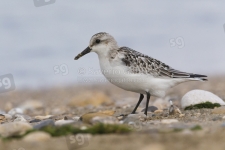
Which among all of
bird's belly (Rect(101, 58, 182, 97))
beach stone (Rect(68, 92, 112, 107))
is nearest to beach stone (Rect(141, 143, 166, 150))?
bird's belly (Rect(101, 58, 182, 97))

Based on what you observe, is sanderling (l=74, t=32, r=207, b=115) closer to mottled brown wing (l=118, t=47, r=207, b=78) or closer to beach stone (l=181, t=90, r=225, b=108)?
mottled brown wing (l=118, t=47, r=207, b=78)

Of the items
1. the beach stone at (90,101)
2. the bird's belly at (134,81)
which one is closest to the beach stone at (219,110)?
the bird's belly at (134,81)

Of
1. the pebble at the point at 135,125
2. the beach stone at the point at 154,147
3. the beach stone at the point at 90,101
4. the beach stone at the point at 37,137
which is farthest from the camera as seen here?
the beach stone at the point at 90,101

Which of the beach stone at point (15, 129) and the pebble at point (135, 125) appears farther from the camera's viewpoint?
the pebble at point (135, 125)

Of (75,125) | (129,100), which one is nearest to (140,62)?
(75,125)

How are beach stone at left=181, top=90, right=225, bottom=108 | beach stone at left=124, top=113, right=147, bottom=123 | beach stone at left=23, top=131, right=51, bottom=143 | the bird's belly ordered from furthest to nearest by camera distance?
beach stone at left=181, top=90, right=225, bottom=108 → the bird's belly → beach stone at left=124, top=113, right=147, bottom=123 → beach stone at left=23, top=131, right=51, bottom=143

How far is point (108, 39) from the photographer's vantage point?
9.31 metres

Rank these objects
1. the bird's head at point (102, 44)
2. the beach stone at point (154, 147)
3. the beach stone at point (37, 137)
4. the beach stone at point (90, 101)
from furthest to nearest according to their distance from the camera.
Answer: the beach stone at point (90, 101), the bird's head at point (102, 44), the beach stone at point (37, 137), the beach stone at point (154, 147)

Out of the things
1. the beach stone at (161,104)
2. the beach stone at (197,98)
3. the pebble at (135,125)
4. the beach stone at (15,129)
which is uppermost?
the beach stone at (15,129)

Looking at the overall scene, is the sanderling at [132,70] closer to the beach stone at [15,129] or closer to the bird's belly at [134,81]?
the bird's belly at [134,81]

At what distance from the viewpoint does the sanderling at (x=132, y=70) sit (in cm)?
882

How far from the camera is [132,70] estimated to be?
29.3 feet

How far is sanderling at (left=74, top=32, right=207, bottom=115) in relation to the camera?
8820 millimetres

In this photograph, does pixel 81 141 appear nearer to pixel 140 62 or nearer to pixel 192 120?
pixel 192 120
